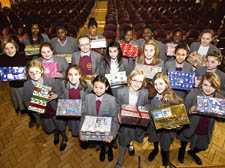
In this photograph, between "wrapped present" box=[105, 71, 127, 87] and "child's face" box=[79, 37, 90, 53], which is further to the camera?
"child's face" box=[79, 37, 90, 53]

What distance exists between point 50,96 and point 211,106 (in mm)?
2160

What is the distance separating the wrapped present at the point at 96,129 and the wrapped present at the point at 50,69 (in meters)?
1.04

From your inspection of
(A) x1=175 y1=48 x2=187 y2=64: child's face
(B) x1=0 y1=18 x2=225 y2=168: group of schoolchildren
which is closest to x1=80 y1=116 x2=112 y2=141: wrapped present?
(B) x1=0 y1=18 x2=225 y2=168: group of schoolchildren

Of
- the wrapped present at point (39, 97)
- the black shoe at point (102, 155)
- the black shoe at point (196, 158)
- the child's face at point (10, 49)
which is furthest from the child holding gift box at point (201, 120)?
A: the child's face at point (10, 49)

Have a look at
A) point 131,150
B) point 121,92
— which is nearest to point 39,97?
point 121,92

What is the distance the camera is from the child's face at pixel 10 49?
2.69m

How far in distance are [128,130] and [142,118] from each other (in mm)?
621

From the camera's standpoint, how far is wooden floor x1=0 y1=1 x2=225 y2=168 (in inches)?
104

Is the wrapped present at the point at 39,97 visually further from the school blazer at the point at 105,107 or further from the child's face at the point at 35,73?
the school blazer at the point at 105,107

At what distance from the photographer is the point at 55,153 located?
9.14 feet

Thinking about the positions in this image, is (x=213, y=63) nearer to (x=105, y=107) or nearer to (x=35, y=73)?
(x=105, y=107)

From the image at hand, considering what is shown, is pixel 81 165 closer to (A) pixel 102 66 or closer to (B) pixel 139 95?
(B) pixel 139 95

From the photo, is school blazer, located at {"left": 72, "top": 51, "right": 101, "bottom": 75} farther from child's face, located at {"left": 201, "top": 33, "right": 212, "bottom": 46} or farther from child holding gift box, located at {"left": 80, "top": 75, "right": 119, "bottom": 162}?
child's face, located at {"left": 201, "top": 33, "right": 212, "bottom": 46}

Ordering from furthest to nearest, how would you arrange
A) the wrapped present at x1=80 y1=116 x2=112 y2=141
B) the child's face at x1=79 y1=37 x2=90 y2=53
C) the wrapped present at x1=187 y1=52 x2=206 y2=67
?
the wrapped present at x1=187 y1=52 x2=206 y2=67 → the child's face at x1=79 y1=37 x2=90 y2=53 → the wrapped present at x1=80 y1=116 x2=112 y2=141
